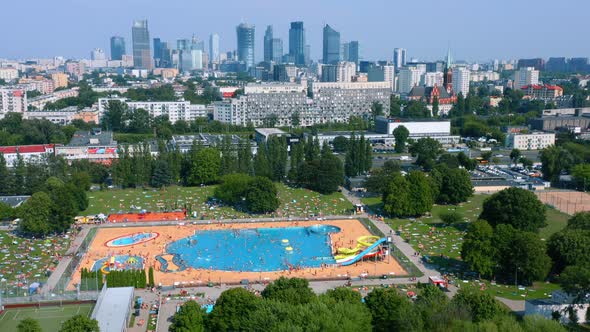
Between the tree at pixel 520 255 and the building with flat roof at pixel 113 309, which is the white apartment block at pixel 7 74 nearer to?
the building with flat roof at pixel 113 309

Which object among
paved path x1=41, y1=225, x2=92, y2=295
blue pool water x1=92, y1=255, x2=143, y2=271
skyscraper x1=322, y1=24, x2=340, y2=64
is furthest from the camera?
skyscraper x1=322, y1=24, x2=340, y2=64

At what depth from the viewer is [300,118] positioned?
5931 centimetres

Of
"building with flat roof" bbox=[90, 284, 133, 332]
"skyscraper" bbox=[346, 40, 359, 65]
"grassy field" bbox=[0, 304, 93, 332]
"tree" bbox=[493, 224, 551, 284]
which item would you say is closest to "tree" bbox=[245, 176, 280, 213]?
"building with flat roof" bbox=[90, 284, 133, 332]

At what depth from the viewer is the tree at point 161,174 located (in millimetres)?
32562

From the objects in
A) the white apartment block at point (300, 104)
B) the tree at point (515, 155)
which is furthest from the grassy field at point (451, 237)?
the white apartment block at point (300, 104)

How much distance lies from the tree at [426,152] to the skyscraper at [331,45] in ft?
341

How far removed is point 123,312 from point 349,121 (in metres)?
44.3

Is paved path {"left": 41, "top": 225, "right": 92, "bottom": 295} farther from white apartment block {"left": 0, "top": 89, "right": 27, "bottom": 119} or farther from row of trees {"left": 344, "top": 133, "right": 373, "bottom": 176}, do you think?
white apartment block {"left": 0, "top": 89, "right": 27, "bottom": 119}

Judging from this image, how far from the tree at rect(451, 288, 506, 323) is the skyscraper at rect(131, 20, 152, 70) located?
469ft

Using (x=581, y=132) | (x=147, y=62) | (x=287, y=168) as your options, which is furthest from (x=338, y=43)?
(x=287, y=168)

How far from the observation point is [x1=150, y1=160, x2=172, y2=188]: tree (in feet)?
107

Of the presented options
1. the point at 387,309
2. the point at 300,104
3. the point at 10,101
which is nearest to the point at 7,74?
the point at 10,101

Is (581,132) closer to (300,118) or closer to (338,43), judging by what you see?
(300,118)

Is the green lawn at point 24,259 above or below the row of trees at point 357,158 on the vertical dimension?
below
